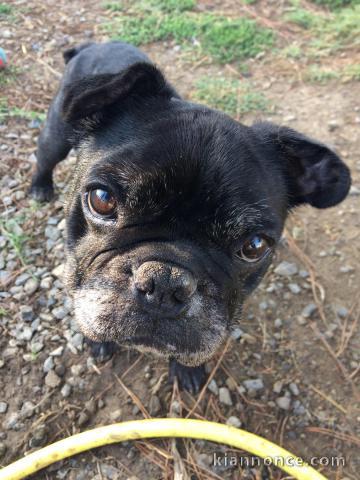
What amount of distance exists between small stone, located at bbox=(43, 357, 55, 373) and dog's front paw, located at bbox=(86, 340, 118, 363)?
0.34 m

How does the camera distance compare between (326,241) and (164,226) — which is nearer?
(164,226)

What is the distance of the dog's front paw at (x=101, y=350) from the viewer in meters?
3.57

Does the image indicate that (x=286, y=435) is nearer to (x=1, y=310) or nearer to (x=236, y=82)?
(x=1, y=310)

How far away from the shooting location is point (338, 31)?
6816 millimetres

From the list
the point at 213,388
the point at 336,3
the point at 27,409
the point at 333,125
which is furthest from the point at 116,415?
the point at 336,3

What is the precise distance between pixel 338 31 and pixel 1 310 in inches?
257

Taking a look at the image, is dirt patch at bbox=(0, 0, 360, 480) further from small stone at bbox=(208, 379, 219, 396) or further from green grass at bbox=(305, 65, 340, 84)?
green grass at bbox=(305, 65, 340, 84)

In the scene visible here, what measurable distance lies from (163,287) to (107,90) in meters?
1.38

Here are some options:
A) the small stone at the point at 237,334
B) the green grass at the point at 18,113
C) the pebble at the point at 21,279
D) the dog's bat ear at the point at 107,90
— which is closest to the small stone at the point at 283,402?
the small stone at the point at 237,334

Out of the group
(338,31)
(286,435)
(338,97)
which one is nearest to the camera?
(286,435)

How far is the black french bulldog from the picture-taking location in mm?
2346

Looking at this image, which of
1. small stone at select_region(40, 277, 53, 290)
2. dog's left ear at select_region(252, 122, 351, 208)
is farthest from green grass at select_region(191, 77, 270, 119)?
small stone at select_region(40, 277, 53, 290)

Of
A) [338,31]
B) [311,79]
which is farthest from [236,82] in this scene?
[338,31]

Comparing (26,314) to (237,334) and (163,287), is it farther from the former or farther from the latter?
(163,287)
